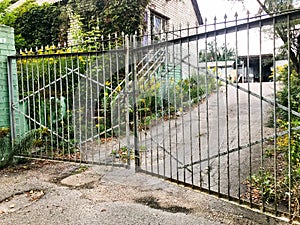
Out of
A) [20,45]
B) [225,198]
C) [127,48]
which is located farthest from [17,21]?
[225,198]

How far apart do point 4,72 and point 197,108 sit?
3292 millimetres

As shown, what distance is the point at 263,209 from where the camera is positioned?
246 cm

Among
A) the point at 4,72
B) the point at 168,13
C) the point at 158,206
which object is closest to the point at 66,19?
the point at 168,13

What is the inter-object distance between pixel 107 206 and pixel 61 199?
62cm

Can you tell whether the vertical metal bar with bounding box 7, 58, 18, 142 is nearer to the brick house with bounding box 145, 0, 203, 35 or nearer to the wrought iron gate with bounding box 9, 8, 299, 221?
the wrought iron gate with bounding box 9, 8, 299, 221

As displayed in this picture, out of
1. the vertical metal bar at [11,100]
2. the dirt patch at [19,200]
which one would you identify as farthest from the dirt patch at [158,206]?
the vertical metal bar at [11,100]

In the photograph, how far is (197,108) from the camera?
4191 millimetres

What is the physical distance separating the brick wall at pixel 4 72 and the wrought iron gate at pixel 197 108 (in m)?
0.11

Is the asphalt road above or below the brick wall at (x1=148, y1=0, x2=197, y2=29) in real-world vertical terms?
below

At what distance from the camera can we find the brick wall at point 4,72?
4.95 meters

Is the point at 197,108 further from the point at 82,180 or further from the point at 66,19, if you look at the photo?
the point at 66,19

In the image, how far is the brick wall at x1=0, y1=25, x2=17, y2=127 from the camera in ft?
16.2

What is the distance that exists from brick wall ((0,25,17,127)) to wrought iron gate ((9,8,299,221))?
108mm

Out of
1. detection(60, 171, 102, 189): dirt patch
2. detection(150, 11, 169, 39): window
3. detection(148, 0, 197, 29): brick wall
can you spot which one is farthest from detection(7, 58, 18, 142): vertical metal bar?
detection(150, 11, 169, 39): window
